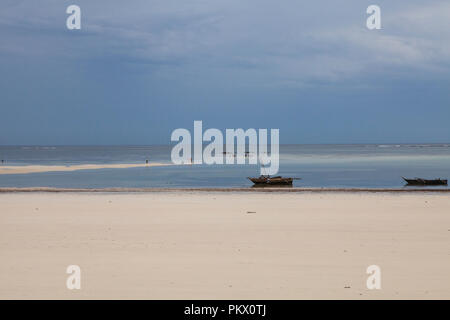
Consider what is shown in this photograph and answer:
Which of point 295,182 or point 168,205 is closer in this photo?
point 168,205

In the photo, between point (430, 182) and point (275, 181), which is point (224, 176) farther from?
point (430, 182)

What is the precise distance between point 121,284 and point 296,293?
2981 millimetres

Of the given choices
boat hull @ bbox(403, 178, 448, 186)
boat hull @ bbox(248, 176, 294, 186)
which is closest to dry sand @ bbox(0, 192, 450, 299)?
boat hull @ bbox(248, 176, 294, 186)

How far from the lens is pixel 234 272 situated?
9.09 meters

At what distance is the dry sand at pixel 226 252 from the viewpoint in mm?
8070

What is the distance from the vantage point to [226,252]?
35.6 feet

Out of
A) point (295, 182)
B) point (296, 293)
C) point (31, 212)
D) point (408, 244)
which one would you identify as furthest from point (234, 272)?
point (295, 182)

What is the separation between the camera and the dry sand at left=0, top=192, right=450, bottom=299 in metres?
8.07

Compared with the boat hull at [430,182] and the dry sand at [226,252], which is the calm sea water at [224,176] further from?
the dry sand at [226,252]

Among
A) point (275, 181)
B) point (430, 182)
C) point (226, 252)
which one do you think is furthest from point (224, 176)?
point (226, 252)

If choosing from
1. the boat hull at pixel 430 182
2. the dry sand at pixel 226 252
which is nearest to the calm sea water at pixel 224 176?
the boat hull at pixel 430 182

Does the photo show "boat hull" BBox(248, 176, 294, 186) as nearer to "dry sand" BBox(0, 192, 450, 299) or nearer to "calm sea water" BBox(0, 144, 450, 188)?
"calm sea water" BBox(0, 144, 450, 188)
